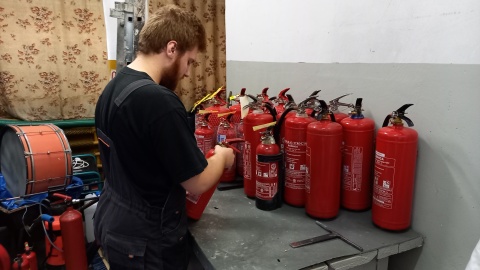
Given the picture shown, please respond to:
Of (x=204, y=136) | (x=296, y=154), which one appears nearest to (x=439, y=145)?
(x=296, y=154)

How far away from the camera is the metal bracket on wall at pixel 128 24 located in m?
2.25

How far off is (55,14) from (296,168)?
301 centimetres

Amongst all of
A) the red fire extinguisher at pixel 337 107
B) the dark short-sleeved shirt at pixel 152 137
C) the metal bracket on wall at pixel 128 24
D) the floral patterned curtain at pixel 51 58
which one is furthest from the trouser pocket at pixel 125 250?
the floral patterned curtain at pixel 51 58

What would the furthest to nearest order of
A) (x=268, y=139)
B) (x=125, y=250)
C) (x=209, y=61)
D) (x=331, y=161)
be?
(x=209, y=61), (x=268, y=139), (x=331, y=161), (x=125, y=250)

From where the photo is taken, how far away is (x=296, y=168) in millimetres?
1387

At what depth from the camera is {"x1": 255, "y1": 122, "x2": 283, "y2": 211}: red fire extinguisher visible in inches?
52.6

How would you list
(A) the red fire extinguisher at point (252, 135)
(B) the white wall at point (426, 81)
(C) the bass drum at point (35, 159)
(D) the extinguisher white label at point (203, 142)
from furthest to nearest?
(C) the bass drum at point (35, 159) → (D) the extinguisher white label at point (203, 142) → (A) the red fire extinguisher at point (252, 135) → (B) the white wall at point (426, 81)

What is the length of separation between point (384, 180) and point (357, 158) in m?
0.15

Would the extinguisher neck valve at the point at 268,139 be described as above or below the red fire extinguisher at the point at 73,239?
above

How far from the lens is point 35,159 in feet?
7.00

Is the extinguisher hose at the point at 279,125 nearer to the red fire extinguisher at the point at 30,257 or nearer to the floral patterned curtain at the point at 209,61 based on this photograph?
the red fire extinguisher at the point at 30,257

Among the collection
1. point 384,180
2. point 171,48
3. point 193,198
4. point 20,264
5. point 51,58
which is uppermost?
point 51,58

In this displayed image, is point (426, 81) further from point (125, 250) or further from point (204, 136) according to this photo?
point (125, 250)

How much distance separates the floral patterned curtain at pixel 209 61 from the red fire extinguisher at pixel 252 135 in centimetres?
238
